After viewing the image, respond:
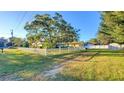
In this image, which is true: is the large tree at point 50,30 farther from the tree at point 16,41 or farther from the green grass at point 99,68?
the green grass at point 99,68

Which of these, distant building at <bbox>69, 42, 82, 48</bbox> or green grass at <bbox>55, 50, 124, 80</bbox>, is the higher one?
distant building at <bbox>69, 42, 82, 48</bbox>

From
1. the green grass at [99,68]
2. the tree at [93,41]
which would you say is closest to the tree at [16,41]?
the green grass at [99,68]

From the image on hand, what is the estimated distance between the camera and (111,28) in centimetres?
418

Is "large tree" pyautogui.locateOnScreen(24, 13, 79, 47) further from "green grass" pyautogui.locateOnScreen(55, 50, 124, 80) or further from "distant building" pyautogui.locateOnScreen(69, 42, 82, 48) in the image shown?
"green grass" pyautogui.locateOnScreen(55, 50, 124, 80)

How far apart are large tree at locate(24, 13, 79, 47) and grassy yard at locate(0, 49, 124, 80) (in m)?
0.19

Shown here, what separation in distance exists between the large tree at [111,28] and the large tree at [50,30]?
1.12 feet

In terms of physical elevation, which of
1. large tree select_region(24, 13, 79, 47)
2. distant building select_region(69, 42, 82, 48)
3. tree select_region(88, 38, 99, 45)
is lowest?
distant building select_region(69, 42, 82, 48)

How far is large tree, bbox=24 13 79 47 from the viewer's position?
13.5ft

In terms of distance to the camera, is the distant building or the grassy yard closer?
the grassy yard

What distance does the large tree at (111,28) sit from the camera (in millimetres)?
4094

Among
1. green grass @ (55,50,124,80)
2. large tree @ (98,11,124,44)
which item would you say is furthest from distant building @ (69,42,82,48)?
large tree @ (98,11,124,44)

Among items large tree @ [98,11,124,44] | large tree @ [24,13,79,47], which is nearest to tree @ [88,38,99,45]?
large tree @ [98,11,124,44]

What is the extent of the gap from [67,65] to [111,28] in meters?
0.73
